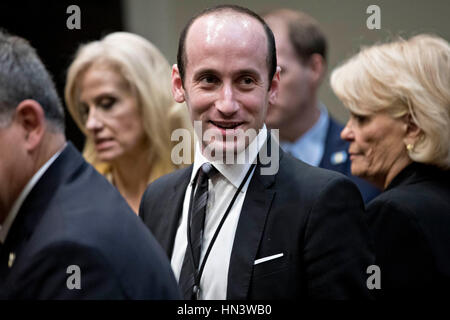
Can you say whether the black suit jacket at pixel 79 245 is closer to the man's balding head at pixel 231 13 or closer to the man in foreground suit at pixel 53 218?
the man in foreground suit at pixel 53 218

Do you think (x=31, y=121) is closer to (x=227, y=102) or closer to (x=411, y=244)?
(x=227, y=102)

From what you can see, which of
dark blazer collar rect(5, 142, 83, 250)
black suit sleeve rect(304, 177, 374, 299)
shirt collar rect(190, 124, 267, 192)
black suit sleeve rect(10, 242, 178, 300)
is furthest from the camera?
shirt collar rect(190, 124, 267, 192)

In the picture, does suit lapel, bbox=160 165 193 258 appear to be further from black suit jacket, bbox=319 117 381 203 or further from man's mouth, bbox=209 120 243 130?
black suit jacket, bbox=319 117 381 203

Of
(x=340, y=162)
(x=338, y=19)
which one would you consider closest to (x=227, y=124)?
(x=340, y=162)

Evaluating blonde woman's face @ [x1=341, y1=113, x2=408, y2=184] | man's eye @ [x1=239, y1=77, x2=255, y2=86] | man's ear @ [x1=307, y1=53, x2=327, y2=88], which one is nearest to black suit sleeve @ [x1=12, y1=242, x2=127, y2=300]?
man's eye @ [x1=239, y1=77, x2=255, y2=86]

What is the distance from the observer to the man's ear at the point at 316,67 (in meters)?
3.53

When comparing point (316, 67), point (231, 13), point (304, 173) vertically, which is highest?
point (231, 13)

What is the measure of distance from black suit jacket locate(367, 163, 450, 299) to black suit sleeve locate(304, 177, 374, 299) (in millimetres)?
348

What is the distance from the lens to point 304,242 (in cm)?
173

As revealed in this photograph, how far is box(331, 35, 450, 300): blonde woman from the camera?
2072mm

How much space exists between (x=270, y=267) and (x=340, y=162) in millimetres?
A: 1496

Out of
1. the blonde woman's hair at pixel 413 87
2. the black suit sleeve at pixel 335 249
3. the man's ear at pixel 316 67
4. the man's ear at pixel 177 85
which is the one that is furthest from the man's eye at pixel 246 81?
the man's ear at pixel 316 67

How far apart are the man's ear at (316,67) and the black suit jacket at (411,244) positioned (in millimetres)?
1482
